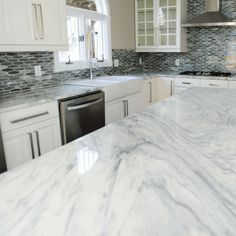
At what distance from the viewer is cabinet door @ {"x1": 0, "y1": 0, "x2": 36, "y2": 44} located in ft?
8.04

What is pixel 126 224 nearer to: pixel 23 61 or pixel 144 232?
pixel 144 232

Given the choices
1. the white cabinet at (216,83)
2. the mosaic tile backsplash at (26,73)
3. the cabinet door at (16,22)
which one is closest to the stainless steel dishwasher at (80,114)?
the mosaic tile backsplash at (26,73)

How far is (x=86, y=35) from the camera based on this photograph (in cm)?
402

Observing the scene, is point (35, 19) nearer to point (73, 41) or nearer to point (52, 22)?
point (52, 22)

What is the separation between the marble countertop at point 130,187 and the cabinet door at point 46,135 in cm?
128

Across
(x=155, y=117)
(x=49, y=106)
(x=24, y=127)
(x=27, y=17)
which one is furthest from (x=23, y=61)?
(x=155, y=117)

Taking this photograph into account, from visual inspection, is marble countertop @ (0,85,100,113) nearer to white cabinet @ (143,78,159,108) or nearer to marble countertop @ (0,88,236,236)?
marble countertop @ (0,88,236,236)

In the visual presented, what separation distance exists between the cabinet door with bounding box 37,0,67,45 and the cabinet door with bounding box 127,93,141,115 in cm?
127

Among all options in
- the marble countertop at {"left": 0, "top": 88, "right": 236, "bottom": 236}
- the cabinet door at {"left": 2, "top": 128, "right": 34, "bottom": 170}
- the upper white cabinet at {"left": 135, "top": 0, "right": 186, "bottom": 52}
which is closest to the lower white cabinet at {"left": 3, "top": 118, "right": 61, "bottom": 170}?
the cabinet door at {"left": 2, "top": 128, "right": 34, "bottom": 170}

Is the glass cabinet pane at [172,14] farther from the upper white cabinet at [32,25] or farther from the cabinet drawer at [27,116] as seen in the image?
the cabinet drawer at [27,116]

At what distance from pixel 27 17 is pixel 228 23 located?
10.1ft

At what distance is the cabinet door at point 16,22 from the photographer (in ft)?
8.04

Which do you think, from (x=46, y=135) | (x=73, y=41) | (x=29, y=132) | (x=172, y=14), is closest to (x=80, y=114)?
(x=46, y=135)

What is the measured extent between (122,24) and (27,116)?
9.51 feet
